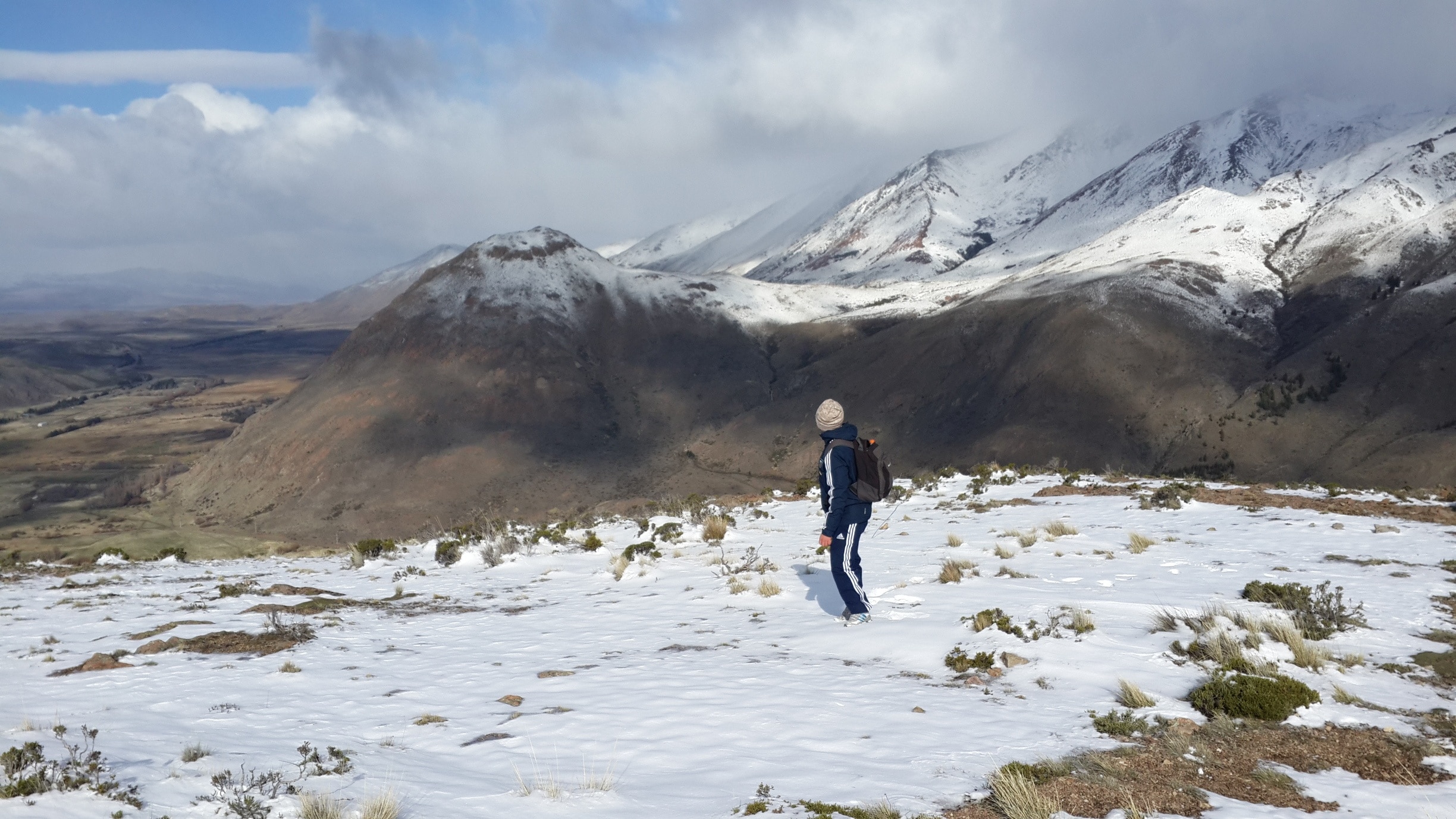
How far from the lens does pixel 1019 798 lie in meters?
4.27

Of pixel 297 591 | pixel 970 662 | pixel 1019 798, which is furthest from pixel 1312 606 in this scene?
pixel 297 591

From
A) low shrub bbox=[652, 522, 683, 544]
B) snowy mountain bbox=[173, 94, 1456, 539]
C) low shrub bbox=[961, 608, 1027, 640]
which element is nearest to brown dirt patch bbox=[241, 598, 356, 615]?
low shrub bbox=[652, 522, 683, 544]

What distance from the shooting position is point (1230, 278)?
84688 millimetres

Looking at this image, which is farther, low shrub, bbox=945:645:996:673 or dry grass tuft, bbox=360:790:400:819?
low shrub, bbox=945:645:996:673

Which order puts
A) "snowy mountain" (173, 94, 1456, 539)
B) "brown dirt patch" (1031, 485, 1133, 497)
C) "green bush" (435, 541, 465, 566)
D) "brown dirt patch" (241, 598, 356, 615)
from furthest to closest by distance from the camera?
"snowy mountain" (173, 94, 1456, 539), "brown dirt patch" (1031, 485, 1133, 497), "green bush" (435, 541, 465, 566), "brown dirt patch" (241, 598, 356, 615)

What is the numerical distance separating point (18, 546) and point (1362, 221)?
4878 inches

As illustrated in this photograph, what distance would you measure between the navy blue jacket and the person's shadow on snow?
47.0 inches

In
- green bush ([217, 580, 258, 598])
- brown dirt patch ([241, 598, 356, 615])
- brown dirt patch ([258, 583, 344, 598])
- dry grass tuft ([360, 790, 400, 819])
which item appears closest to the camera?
dry grass tuft ([360, 790, 400, 819])

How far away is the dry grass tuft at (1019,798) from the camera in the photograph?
4191 millimetres

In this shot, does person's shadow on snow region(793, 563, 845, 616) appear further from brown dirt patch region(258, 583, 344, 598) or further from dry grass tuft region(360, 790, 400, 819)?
brown dirt patch region(258, 583, 344, 598)

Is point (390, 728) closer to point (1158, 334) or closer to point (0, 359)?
point (1158, 334)

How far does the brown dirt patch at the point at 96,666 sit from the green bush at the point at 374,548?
8864 mm

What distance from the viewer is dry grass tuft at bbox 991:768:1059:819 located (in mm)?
4191

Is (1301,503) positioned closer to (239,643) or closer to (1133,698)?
(1133,698)
